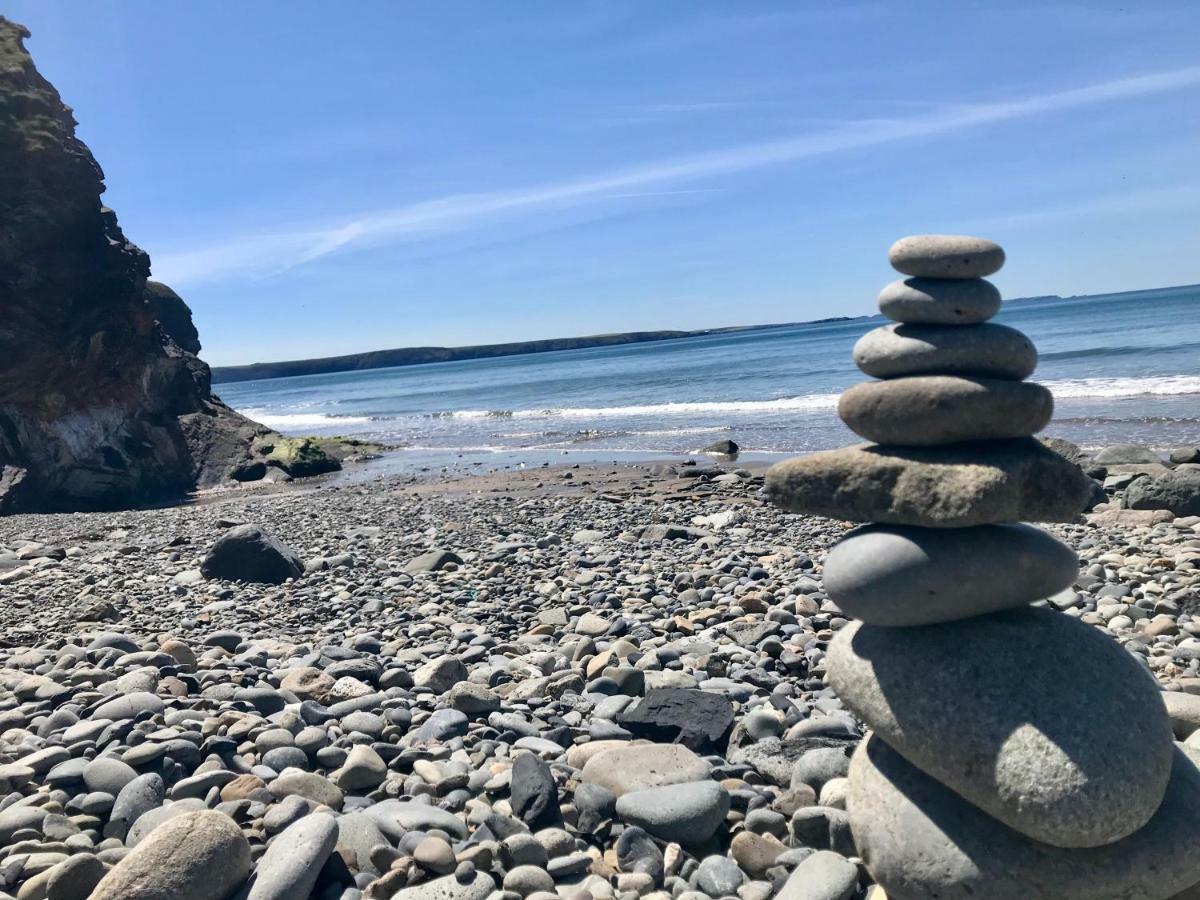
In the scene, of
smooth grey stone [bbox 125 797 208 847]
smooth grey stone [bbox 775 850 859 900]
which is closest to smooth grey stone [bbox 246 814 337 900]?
smooth grey stone [bbox 125 797 208 847]

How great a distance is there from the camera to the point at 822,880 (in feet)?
13.0

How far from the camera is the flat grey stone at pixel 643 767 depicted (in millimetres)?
4961

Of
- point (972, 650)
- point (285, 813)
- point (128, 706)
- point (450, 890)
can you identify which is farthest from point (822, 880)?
point (128, 706)

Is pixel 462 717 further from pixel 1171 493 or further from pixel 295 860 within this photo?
pixel 1171 493

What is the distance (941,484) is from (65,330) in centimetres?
2319

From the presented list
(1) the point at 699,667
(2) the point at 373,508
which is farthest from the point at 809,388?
(1) the point at 699,667

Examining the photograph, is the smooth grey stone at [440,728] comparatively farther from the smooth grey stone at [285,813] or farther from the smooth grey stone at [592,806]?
the smooth grey stone at [592,806]

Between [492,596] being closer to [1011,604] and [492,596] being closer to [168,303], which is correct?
[1011,604]

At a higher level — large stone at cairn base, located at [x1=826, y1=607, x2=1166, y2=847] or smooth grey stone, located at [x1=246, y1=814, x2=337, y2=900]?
large stone at cairn base, located at [x1=826, y1=607, x2=1166, y2=847]

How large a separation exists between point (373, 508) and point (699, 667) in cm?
1229

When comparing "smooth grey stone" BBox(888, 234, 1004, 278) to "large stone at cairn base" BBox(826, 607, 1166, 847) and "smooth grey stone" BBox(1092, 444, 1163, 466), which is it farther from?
"smooth grey stone" BBox(1092, 444, 1163, 466)

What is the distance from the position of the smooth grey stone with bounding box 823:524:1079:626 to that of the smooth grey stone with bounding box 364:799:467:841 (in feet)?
7.00

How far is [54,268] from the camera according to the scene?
22.0m

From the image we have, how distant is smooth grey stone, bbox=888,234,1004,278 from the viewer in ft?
14.0
